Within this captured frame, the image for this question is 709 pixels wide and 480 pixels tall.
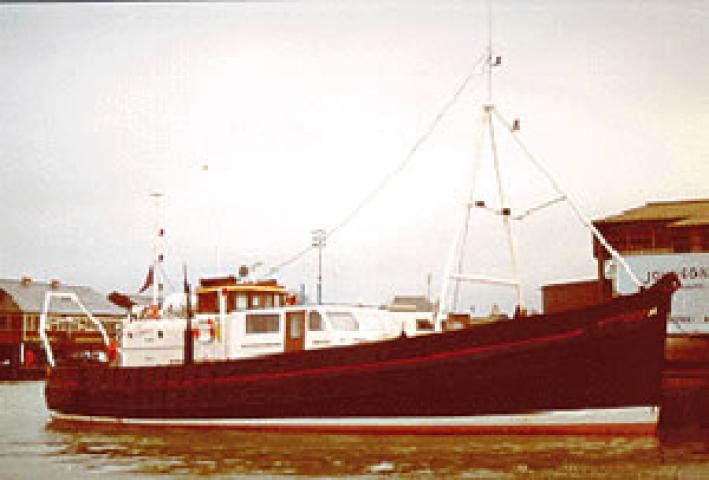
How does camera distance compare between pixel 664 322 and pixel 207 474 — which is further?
pixel 664 322

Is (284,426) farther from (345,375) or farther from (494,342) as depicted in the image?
(494,342)

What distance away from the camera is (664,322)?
1512 cm

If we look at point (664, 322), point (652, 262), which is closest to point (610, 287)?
point (652, 262)

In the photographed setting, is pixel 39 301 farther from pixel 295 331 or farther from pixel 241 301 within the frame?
pixel 295 331

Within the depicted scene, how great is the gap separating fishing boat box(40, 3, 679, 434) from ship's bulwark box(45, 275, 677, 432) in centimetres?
2

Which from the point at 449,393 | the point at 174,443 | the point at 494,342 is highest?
the point at 494,342


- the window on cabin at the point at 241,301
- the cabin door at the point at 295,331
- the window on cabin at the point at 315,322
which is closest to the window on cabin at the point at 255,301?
the window on cabin at the point at 241,301

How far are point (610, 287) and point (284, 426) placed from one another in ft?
37.9

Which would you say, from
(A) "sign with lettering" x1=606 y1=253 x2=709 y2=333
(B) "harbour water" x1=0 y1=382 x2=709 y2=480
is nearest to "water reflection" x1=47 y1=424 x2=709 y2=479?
(B) "harbour water" x1=0 y1=382 x2=709 y2=480

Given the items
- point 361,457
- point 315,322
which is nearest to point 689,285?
point 315,322

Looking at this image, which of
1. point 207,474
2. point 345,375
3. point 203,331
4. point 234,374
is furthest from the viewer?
point 203,331

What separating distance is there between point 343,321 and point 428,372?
3156mm

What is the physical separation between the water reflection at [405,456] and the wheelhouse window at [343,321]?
2594 millimetres

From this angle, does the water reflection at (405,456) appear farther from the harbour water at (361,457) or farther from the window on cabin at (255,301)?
the window on cabin at (255,301)
